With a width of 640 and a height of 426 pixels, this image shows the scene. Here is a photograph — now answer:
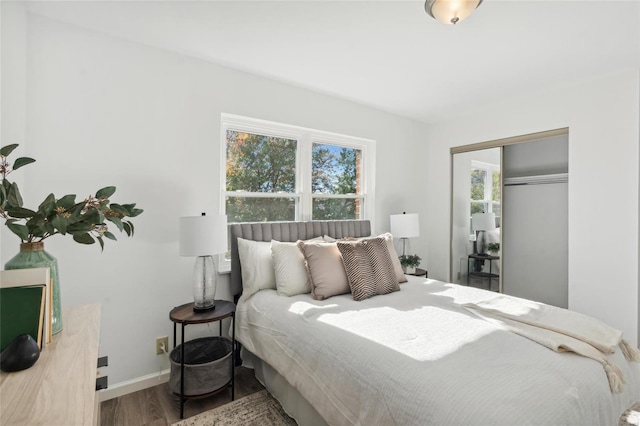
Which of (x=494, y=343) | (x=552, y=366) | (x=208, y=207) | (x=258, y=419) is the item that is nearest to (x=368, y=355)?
(x=494, y=343)

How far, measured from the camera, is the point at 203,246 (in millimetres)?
2195

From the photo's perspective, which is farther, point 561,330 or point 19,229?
point 561,330

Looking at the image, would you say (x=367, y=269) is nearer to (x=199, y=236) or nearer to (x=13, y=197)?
(x=199, y=236)

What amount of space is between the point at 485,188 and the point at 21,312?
4278 millimetres

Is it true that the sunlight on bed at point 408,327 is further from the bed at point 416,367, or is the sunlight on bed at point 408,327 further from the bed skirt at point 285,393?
the bed skirt at point 285,393

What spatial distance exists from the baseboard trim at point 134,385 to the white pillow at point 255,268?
0.90 m

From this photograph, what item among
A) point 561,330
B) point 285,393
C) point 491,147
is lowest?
point 285,393

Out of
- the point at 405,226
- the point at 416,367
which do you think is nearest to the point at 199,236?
the point at 416,367

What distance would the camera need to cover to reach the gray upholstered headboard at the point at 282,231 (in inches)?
107

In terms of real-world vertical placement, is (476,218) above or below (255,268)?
above

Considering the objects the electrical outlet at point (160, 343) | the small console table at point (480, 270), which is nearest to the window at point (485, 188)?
the small console table at point (480, 270)

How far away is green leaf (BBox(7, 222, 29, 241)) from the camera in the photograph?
97 centimetres

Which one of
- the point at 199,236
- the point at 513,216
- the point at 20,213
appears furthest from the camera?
the point at 513,216

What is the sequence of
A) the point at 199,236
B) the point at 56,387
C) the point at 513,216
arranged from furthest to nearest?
1. the point at 513,216
2. the point at 199,236
3. the point at 56,387
